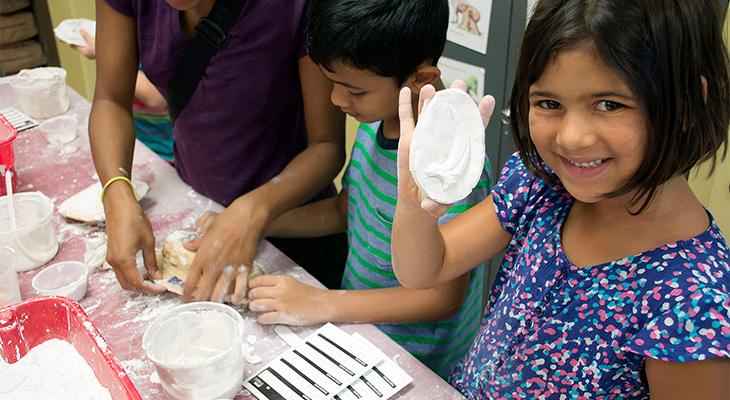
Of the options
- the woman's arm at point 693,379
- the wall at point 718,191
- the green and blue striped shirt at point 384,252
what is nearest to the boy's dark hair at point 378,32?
the green and blue striped shirt at point 384,252

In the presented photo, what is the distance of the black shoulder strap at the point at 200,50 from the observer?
142 cm

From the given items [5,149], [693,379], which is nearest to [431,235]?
[693,379]

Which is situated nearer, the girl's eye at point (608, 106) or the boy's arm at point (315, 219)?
the girl's eye at point (608, 106)

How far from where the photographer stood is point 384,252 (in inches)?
55.8

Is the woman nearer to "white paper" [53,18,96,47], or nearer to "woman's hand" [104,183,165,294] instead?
"woman's hand" [104,183,165,294]

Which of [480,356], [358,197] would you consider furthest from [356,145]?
[480,356]

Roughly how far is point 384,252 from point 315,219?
0.28 m

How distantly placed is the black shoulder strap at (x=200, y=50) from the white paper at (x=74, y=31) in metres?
0.83

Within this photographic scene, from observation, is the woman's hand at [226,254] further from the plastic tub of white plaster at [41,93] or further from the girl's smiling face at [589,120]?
the plastic tub of white plaster at [41,93]

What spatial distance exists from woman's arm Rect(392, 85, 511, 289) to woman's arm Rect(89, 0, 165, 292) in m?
0.52

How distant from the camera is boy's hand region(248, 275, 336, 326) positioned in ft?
4.04

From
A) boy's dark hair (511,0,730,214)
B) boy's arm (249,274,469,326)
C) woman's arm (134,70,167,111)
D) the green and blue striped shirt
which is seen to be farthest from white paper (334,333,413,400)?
woman's arm (134,70,167,111)

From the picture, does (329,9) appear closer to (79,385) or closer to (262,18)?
(262,18)

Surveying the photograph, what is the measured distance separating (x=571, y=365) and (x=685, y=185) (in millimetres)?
326
